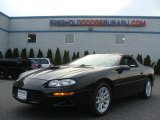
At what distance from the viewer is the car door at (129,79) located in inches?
282

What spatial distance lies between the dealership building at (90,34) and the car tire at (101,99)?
23126 mm

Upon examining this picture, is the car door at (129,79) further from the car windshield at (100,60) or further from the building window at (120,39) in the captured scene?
the building window at (120,39)

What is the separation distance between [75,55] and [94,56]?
21588 mm

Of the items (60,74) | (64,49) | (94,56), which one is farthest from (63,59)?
(60,74)

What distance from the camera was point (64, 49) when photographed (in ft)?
99.3

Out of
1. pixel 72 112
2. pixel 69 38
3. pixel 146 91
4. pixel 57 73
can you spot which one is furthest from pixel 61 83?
pixel 69 38

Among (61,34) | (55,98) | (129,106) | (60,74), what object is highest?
(61,34)

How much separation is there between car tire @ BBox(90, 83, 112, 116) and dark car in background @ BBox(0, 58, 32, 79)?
10.2 meters

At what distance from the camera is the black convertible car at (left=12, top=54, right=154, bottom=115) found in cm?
580

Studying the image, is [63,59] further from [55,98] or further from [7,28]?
[55,98]

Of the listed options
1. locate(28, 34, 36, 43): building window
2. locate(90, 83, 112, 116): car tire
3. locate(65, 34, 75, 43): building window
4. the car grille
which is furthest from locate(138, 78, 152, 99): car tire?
locate(28, 34, 36, 43): building window

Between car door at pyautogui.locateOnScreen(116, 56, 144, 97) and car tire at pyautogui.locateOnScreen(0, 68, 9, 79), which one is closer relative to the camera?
car door at pyautogui.locateOnScreen(116, 56, 144, 97)

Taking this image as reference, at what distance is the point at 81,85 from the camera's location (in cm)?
595

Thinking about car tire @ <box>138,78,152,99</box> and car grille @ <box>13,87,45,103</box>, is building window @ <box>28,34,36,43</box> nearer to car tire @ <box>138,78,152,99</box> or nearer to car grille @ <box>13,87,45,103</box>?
car tire @ <box>138,78,152,99</box>
